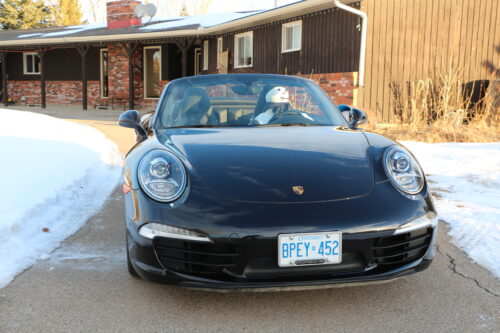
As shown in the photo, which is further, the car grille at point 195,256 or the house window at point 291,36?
the house window at point 291,36

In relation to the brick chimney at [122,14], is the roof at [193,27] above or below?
below

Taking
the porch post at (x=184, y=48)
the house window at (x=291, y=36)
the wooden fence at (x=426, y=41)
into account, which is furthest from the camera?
the porch post at (x=184, y=48)

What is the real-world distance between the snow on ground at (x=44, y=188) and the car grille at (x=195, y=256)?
1095mm

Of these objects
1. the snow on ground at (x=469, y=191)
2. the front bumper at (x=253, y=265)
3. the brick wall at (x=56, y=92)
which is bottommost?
the snow on ground at (x=469, y=191)

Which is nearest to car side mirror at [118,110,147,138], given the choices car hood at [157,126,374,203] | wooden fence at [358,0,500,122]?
car hood at [157,126,374,203]

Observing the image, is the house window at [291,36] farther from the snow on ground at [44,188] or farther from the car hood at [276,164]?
the car hood at [276,164]

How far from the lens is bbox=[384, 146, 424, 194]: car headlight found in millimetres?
2541

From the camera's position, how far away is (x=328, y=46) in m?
13.8

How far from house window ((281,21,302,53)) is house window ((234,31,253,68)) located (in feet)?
6.95

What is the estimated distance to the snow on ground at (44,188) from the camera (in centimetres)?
328

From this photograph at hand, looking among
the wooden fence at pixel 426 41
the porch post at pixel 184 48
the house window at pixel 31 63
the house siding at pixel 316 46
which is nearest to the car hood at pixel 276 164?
the wooden fence at pixel 426 41

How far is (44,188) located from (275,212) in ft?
10.4

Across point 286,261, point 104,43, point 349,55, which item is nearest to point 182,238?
point 286,261

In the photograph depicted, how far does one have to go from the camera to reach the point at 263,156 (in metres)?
2.68
